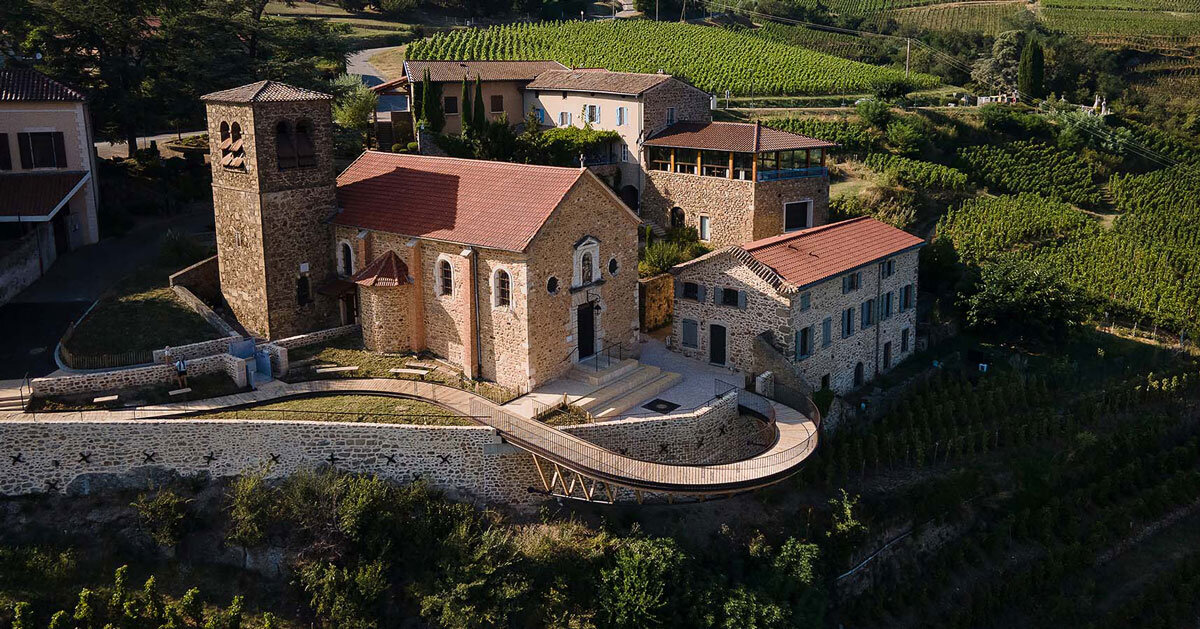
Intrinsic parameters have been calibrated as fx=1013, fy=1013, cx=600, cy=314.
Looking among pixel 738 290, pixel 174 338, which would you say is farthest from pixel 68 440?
pixel 738 290

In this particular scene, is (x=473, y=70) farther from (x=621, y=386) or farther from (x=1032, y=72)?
(x=1032, y=72)

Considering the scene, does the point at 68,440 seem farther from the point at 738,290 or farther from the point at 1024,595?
the point at 1024,595

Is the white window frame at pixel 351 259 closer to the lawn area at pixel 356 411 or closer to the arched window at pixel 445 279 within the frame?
the arched window at pixel 445 279

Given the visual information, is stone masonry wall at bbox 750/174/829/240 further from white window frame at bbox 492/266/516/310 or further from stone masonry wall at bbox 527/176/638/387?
white window frame at bbox 492/266/516/310

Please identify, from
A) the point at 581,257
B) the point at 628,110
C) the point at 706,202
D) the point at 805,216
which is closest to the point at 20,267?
the point at 581,257

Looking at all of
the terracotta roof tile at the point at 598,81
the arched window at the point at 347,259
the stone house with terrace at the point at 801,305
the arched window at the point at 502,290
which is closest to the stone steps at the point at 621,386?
the stone house with terrace at the point at 801,305

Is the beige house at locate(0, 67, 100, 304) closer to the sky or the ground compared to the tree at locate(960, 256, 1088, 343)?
closer to the sky

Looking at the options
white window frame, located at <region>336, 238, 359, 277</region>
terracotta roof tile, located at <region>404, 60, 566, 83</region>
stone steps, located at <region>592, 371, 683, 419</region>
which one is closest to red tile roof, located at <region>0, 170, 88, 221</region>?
white window frame, located at <region>336, 238, 359, 277</region>
